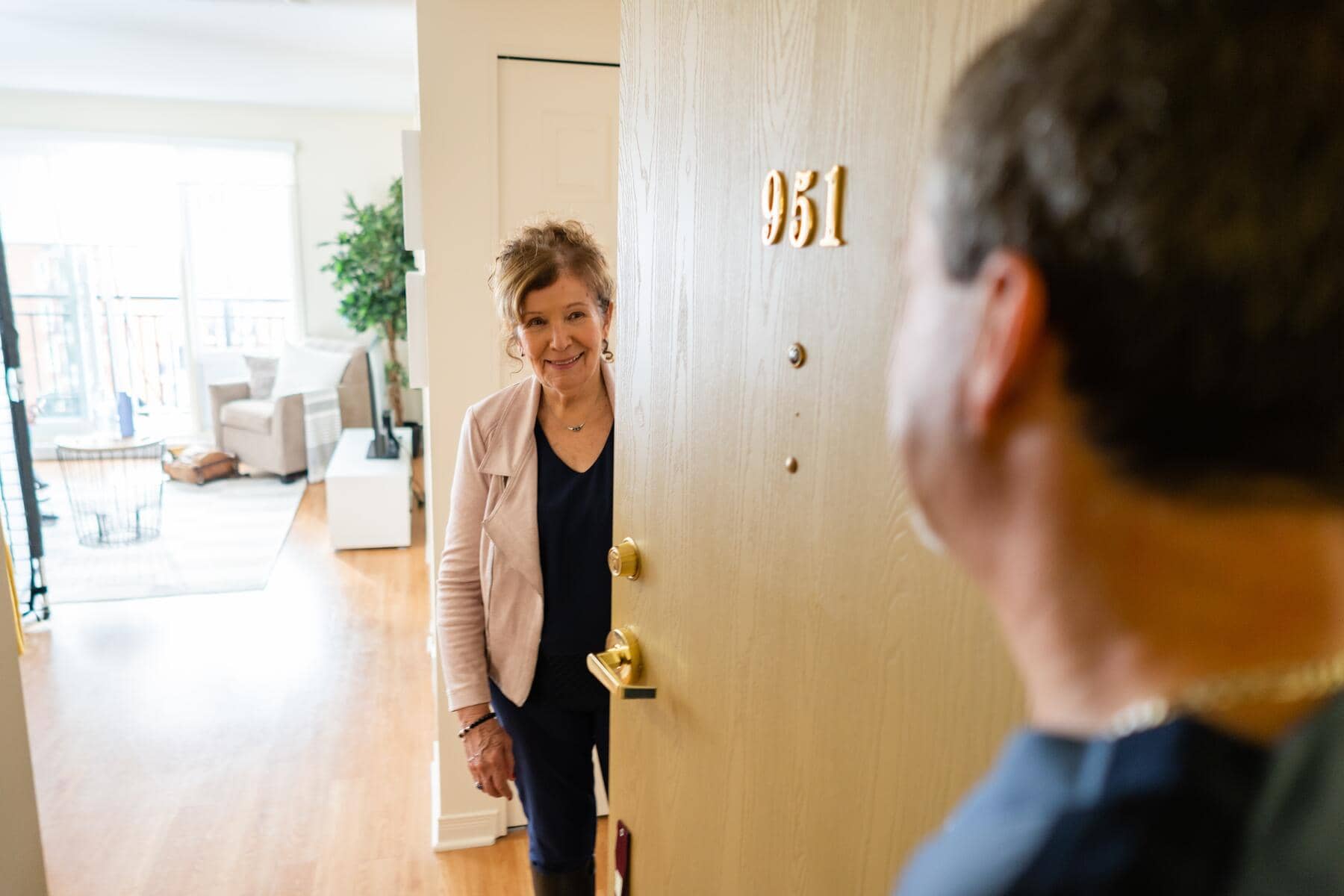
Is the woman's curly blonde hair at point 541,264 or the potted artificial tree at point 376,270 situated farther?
the potted artificial tree at point 376,270

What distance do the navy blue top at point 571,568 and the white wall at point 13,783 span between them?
3.78 ft

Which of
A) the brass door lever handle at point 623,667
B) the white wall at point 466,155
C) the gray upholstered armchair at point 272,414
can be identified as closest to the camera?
the brass door lever handle at point 623,667

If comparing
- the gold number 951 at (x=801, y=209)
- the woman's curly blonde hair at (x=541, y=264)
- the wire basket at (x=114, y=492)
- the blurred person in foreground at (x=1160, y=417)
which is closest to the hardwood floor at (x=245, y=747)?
the wire basket at (x=114, y=492)

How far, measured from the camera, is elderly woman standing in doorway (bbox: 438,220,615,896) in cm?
161

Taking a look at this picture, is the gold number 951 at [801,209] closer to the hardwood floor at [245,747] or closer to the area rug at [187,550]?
the hardwood floor at [245,747]

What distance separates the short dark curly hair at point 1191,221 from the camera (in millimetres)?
318

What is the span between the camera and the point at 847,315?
78 cm

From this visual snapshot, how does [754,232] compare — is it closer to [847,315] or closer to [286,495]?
[847,315]

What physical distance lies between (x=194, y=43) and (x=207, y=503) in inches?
110

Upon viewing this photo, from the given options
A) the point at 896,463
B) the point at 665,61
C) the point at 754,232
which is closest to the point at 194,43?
the point at 665,61

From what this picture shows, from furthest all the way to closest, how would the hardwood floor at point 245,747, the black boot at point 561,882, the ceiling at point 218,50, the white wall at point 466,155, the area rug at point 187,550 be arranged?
the area rug at point 187,550 < the ceiling at point 218,50 < the hardwood floor at point 245,747 < the white wall at point 466,155 < the black boot at point 561,882

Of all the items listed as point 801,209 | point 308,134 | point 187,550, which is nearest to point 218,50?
point 308,134

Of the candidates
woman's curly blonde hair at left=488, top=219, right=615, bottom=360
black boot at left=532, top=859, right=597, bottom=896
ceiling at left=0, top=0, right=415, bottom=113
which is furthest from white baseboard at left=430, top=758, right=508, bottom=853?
ceiling at left=0, top=0, right=415, bottom=113

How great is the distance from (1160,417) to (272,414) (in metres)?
6.63
